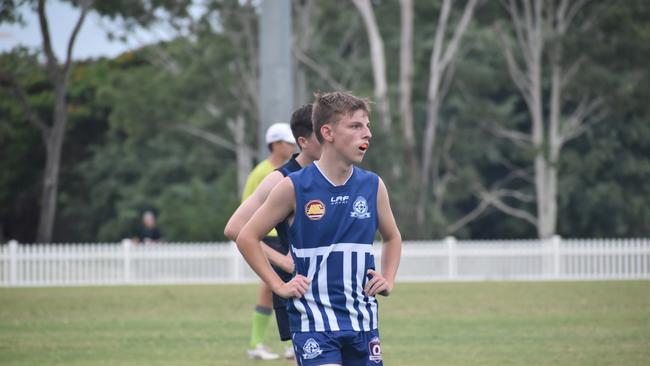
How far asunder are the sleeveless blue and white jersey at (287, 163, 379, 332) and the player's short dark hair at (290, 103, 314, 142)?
1749 mm

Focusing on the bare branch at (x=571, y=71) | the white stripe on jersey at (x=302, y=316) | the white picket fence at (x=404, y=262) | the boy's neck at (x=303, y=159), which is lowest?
the white picket fence at (x=404, y=262)

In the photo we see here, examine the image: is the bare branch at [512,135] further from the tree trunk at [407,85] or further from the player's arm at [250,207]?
the player's arm at [250,207]

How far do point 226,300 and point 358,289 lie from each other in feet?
44.9

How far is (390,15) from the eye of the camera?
4128cm

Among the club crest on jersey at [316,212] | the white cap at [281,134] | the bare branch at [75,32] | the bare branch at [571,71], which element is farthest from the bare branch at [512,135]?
the club crest on jersey at [316,212]

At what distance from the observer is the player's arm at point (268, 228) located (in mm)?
5375

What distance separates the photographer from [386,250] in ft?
18.8

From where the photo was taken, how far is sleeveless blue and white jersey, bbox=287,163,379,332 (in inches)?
209

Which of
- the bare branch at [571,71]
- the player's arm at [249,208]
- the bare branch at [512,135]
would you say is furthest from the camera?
the bare branch at [512,135]

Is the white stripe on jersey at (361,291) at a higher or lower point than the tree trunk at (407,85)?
lower

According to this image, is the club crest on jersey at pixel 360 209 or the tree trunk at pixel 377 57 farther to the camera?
the tree trunk at pixel 377 57

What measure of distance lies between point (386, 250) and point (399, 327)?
7996 millimetres

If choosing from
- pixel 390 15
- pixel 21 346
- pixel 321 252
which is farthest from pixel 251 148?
pixel 321 252

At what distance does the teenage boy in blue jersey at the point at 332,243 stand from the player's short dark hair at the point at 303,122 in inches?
65.4
